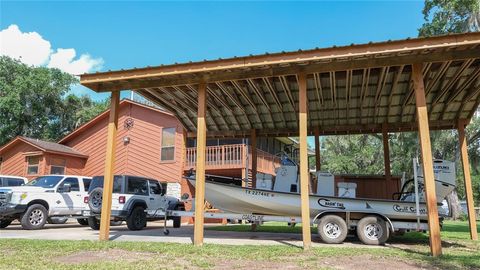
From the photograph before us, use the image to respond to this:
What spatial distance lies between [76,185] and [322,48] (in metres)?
11.1

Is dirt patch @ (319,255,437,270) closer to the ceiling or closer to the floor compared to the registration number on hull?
closer to the floor

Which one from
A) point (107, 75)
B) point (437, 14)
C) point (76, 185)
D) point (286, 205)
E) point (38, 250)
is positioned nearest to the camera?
point (38, 250)

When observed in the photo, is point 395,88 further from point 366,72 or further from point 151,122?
point 151,122

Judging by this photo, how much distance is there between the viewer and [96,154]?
2458cm

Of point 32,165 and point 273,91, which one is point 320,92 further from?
point 32,165

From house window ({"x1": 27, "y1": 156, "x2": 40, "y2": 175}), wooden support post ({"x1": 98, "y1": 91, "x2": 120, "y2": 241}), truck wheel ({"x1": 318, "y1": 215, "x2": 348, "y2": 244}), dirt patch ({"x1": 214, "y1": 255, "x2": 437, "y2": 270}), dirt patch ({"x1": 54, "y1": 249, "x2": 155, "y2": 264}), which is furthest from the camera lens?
house window ({"x1": 27, "y1": 156, "x2": 40, "y2": 175})

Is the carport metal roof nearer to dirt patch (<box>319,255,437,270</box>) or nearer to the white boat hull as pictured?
the white boat hull

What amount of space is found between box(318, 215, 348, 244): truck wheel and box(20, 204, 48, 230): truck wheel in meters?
9.55

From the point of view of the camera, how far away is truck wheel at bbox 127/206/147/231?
13.1 meters

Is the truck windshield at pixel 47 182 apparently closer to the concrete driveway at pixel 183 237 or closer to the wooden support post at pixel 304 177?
the concrete driveway at pixel 183 237

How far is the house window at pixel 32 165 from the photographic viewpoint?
2345cm

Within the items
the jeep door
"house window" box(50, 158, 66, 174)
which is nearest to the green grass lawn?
the jeep door

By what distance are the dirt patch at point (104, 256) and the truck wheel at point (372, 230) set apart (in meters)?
5.20

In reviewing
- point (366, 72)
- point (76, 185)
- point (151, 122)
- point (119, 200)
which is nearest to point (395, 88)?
point (366, 72)
